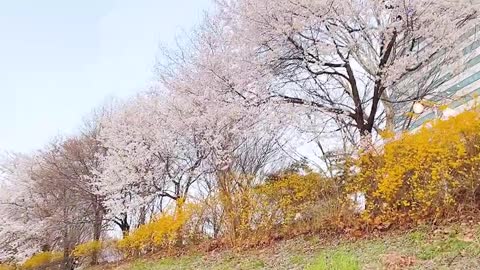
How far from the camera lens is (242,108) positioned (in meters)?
8.45

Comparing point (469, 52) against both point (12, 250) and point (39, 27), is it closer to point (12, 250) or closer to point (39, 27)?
point (39, 27)

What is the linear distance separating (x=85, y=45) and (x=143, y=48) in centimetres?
190

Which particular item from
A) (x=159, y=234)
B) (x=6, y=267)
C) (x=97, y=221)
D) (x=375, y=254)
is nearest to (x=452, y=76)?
(x=375, y=254)

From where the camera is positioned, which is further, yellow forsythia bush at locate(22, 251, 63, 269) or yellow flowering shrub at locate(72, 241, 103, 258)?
yellow forsythia bush at locate(22, 251, 63, 269)

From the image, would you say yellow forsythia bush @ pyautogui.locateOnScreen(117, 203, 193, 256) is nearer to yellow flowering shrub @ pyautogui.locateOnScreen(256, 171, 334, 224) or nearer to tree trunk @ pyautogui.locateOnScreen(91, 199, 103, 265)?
yellow flowering shrub @ pyautogui.locateOnScreen(256, 171, 334, 224)

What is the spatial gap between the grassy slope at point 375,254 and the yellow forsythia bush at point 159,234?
2281 mm

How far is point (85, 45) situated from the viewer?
1366 cm

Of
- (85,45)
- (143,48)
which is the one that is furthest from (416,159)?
(85,45)

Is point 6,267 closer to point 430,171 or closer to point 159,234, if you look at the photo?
point 159,234

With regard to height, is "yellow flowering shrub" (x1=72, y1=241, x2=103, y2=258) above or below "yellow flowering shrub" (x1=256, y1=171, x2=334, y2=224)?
above

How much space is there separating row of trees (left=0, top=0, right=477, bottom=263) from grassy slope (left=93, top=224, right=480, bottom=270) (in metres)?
1.56

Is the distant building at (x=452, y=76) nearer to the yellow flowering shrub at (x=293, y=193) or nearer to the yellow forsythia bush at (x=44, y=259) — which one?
the yellow flowering shrub at (x=293, y=193)

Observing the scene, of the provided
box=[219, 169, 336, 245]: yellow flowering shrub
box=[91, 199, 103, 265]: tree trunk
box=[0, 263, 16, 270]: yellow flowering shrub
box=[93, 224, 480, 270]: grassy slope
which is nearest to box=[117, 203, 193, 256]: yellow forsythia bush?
box=[219, 169, 336, 245]: yellow flowering shrub

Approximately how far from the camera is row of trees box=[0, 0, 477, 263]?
7516 millimetres
